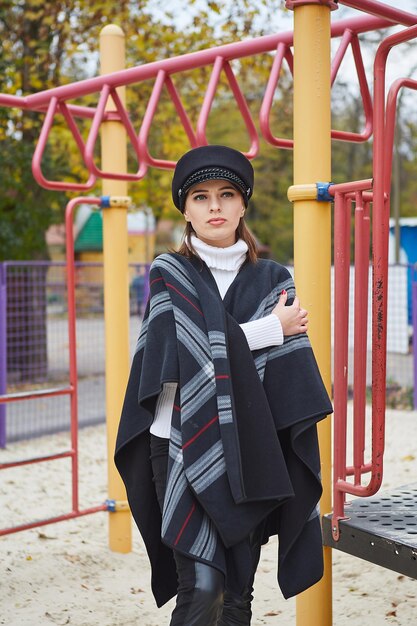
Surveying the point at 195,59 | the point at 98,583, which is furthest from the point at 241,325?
the point at 98,583

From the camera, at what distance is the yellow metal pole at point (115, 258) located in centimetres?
386

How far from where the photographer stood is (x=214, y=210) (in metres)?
2.11

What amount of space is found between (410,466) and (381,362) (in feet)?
12.2

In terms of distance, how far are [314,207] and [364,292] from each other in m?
0.31

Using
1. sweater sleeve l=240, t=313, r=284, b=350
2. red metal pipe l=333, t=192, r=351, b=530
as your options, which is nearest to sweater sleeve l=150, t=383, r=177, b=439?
sweater sleeve l=240, t=313, r=284, b=350

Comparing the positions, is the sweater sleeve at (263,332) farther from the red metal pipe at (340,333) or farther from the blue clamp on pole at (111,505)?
the blue clamp on pole at (111,505)

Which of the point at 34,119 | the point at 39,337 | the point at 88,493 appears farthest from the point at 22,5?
the point at 88,493

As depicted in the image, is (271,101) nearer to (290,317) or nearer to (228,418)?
(290,317)

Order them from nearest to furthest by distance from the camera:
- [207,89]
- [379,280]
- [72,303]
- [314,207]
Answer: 1. [379,280]
2. [314,207]
3. [207,89]
4. [72,303]

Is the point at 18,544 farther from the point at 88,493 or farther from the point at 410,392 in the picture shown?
the point at 410,392

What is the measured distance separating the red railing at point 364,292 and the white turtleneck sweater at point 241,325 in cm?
32

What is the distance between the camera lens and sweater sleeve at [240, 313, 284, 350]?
2.06m

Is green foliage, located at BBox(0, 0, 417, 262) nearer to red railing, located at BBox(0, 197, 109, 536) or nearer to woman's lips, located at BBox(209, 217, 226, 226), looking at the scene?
red railing, located at BBox(0, 197, 109, 536)

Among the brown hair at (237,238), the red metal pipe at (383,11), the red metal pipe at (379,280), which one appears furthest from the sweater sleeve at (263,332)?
the red metal pipe at (383,11)
